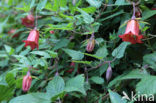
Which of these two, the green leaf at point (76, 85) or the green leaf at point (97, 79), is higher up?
the green leaf at point (76, 85)

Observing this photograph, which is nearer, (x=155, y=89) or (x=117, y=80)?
(x=155, y=89)

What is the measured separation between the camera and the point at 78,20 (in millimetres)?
826

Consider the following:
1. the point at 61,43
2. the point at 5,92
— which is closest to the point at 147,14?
the point at 61,43

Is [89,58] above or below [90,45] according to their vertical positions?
below

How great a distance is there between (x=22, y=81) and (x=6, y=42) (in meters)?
0.56

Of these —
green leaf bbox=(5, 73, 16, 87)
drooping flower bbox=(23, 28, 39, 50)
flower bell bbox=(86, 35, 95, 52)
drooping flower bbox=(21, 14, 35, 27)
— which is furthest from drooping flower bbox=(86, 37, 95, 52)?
drooping flower bbox=(21, 14, 35, 27)

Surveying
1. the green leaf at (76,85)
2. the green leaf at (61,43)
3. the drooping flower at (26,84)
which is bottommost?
the drooping flower at (26,84)

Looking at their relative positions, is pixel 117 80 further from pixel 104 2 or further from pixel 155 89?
pixel 104 2

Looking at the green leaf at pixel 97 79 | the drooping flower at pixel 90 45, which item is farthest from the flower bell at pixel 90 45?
the green leaf at pixel 97 79

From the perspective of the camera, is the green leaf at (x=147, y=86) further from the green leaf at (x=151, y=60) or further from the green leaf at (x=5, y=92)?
the green leaf at (x=5, y=92)

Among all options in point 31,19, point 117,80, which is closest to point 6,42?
point 31,19

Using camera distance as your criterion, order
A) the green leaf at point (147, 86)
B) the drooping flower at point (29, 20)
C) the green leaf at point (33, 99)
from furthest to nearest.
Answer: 1. the drooping flower at point (29, 20)
2. the green leaf at point (33, 99)
3. the green leaf at point (147, 86)

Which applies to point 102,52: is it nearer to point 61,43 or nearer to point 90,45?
point 90,45

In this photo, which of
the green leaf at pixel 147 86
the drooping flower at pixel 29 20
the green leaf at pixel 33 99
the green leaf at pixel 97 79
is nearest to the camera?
the green leaf at pixel 147 86
